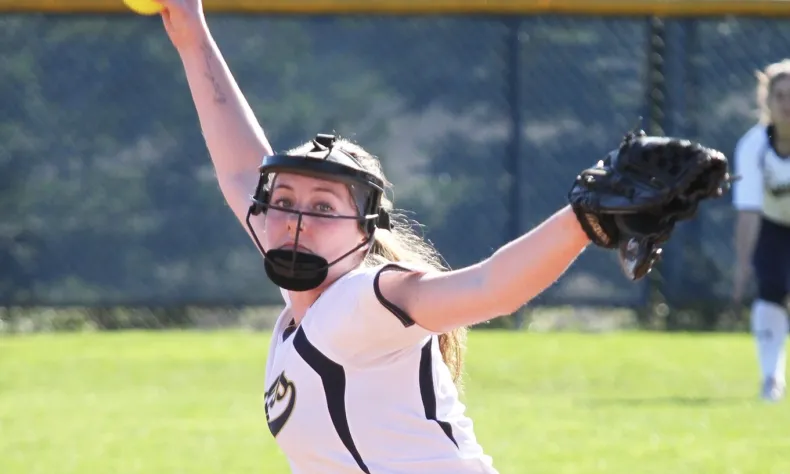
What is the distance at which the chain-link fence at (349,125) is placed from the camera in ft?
39.2

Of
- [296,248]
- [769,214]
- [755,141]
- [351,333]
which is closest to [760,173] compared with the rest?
[755,141]

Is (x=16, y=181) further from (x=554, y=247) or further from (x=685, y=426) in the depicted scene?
(x=554, y=247)

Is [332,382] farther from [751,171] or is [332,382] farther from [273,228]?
[751,171]

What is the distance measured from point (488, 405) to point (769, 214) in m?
2.36

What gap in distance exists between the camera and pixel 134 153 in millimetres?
12023

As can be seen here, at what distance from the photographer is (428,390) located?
3066 millimetres

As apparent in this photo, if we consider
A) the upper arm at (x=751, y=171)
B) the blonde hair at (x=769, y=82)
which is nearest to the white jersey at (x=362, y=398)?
the blonde hair at (x=769, y=82)

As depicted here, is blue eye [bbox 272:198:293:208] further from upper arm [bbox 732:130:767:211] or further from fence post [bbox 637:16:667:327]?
fence post [bbox 637:16:667:327]

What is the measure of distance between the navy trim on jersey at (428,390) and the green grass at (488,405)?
3233 mm

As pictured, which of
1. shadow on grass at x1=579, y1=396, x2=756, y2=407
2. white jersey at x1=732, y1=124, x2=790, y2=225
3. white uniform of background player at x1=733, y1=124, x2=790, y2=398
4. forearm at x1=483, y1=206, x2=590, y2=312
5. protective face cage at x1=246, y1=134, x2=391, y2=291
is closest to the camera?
forearm at x1=483, y1=206, x2=590, y2=312

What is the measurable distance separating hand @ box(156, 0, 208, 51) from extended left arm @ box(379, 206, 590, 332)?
133cm

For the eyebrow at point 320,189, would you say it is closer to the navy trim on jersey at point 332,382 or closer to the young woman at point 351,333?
the young woman at point 351,333

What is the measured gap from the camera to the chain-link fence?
11.9 m

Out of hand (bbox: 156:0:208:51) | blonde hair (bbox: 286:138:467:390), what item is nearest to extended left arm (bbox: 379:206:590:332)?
blonde hair (bbox: 286:138:467:390)
